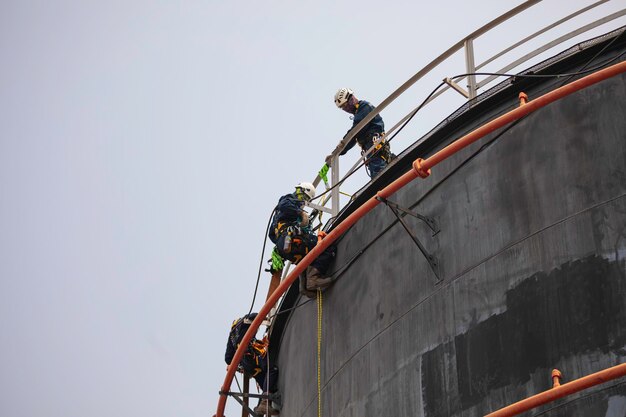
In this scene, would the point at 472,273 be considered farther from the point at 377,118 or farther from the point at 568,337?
the point at 377,118

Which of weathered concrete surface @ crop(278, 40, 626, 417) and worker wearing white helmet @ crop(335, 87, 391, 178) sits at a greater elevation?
worker wearing white helmet @ crop(335, 87, 391, 178)

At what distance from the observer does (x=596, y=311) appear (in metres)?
9.17

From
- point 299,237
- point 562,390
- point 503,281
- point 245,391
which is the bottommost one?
point 562,390

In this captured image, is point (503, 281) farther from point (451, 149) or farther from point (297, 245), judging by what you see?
point (297, 245)

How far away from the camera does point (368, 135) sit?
52.0ft

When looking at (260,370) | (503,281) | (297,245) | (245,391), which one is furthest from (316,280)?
(503,281)

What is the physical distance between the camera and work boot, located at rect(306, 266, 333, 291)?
13.1 m

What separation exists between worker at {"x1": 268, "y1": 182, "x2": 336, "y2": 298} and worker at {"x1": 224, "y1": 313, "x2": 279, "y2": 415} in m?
1.87

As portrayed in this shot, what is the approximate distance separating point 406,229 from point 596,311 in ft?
9.31

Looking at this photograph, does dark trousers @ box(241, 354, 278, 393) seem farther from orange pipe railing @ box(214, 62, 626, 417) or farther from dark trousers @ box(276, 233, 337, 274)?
dark trousers @ box(276, 233, 337, 274)

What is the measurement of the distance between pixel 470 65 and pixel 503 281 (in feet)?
11.9

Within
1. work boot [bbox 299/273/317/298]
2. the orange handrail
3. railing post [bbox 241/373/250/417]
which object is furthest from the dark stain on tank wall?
railing post [bbox 241/373/250/417]

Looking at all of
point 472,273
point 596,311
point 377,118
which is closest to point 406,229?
point 472,273

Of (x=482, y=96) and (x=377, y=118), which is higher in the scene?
(x=377, y=118)
